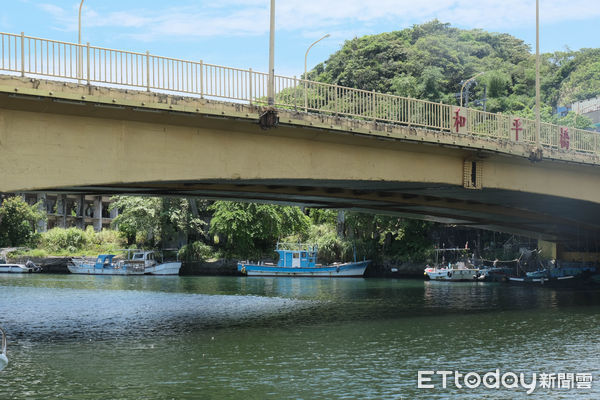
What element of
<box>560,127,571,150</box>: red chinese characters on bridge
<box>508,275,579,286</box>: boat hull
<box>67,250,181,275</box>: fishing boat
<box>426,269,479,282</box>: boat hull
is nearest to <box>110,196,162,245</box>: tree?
<box>67,250,181,275</box>: fishing boat

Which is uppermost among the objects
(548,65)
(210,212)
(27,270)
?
(548,65)

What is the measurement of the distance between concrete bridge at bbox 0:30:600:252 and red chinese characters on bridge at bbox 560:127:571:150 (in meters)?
0.07

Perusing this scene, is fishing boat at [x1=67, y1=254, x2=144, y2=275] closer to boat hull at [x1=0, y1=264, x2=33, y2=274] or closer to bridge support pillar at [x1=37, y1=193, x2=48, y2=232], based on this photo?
boat hull at [x1=0, y1=264, x2=33, y2=274]

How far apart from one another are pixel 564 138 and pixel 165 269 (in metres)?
48.7

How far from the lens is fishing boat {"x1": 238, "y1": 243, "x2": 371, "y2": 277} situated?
7119 cm

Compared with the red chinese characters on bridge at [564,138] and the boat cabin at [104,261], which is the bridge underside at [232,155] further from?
the boat cabin at [104,261]

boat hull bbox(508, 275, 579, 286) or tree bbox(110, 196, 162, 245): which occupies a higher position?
tree bbox(110, 196, 162, 245)

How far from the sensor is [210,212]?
288 feet

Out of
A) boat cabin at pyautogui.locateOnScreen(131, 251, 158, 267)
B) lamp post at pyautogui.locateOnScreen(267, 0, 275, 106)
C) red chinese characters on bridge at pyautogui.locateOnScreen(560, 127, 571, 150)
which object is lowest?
boat cabin at pyautogui.locateOnScreen(131, 251, 158, 267)

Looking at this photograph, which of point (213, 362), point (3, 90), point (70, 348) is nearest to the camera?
point (3, 90)

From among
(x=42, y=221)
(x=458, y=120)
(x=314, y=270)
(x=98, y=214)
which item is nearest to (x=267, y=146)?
(x=458, y=120)

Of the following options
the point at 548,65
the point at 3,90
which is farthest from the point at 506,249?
the point at 3,90

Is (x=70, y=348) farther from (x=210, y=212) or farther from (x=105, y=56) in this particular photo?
(x=210, y=212)

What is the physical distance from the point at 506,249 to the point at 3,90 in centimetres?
6067
